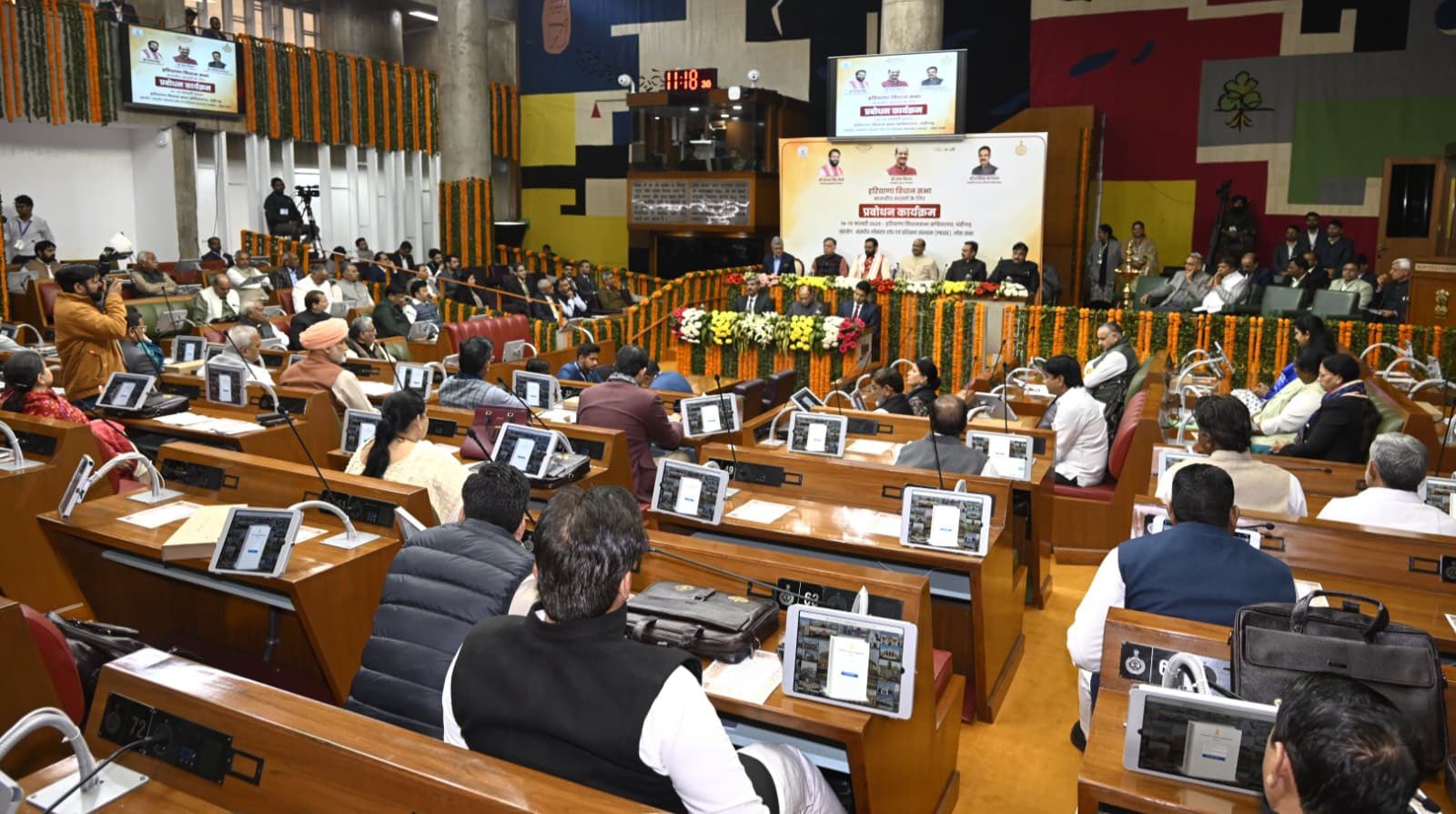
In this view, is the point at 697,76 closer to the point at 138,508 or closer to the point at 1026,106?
the point at 1026,106

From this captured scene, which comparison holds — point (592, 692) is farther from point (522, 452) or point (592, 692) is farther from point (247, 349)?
point (247, 349)

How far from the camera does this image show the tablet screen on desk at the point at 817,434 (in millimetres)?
4625

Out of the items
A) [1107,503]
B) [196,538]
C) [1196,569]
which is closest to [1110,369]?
[1107,503]

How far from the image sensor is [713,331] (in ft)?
31.6

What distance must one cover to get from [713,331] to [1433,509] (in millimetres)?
6711

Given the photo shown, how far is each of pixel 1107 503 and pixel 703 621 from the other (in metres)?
3.40

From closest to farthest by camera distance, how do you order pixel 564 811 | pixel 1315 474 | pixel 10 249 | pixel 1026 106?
1. pixel 564 811
2. pixel 1315 474
3. pixel 10 249
4. pixel 1026 106

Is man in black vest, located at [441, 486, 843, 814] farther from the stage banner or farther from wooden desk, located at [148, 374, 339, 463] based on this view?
the stage banner

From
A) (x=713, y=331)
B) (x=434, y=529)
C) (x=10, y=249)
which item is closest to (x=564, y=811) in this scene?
(x=434, y=529)

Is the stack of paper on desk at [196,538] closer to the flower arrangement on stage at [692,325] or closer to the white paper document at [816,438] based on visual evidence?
the white paper document at [816,438]

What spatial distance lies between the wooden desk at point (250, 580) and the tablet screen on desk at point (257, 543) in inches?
1.8

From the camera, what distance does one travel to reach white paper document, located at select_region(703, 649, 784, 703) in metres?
2.33

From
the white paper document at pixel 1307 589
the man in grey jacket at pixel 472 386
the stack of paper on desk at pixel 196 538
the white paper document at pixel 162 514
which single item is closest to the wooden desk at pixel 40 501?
the white paper document at pixel 162 514

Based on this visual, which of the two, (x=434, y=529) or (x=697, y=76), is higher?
(x=697, y=76)
